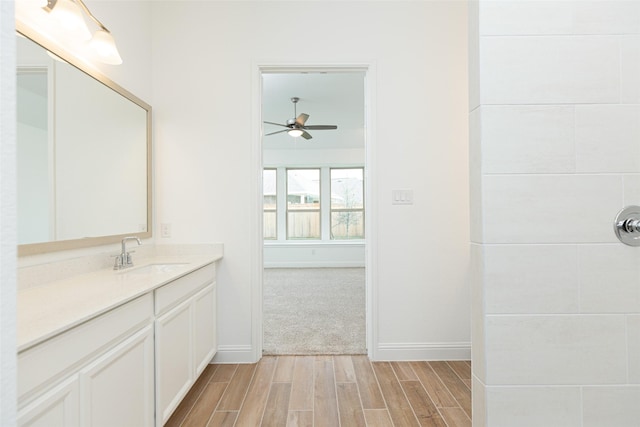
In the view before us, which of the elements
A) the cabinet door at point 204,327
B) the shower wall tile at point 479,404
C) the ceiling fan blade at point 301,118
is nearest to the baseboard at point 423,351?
the cabinet door at point 204,327

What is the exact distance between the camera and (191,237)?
2631 mm

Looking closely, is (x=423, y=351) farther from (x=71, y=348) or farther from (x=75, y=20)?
(x=75, y=20)

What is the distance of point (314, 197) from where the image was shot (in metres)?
7.36

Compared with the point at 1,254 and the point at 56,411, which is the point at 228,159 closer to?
the point at 56,411

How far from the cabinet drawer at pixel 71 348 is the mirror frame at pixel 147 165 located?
537 millimetres

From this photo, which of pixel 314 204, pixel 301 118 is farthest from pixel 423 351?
pixel 314 204

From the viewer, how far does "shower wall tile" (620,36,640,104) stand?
922 millimetres

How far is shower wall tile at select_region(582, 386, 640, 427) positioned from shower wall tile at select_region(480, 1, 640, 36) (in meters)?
0.97

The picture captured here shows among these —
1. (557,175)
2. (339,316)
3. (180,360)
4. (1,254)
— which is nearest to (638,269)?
(557,175)

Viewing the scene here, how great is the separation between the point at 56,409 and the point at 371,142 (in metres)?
2.30

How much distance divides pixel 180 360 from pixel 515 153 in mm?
1877

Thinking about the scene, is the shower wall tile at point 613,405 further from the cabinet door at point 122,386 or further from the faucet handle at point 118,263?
the faucet handle at point 118,263

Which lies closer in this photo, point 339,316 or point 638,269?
point 638,269

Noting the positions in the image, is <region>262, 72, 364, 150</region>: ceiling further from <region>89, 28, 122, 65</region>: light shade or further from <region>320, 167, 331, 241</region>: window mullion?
<region>89, 28, 122, 65</region>: light shade
